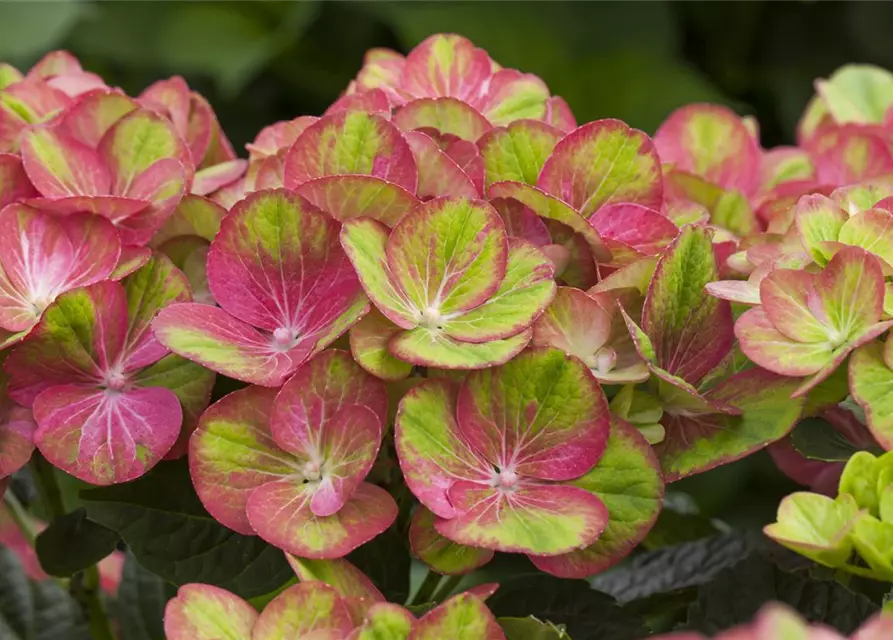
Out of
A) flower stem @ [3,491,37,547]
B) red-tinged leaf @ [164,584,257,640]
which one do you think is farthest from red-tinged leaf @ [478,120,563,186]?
flower stem @ [3,491,37,547]

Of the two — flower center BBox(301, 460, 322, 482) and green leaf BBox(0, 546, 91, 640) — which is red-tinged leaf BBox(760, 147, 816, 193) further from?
green leaf BBox(0, 546, 91, 640)

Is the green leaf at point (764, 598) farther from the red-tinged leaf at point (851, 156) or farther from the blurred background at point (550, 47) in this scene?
the blurred background at point (550, 47)

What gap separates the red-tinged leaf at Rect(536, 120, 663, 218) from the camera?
0.52 m

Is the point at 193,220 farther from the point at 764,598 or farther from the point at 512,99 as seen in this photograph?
the point at 764,598

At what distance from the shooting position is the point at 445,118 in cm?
55

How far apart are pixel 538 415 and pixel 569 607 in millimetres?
118

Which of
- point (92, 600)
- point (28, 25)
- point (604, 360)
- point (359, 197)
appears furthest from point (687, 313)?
point (28, 25)

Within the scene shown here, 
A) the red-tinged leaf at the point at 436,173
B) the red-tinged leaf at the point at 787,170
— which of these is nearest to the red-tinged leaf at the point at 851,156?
the red-tinged leaf at the point at 787,170

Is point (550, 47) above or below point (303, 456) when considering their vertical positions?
below

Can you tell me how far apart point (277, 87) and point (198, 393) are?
4.28ft

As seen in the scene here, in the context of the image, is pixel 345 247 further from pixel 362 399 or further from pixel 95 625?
pixel 95 625

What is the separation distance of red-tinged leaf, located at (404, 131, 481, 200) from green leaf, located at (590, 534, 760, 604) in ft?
0.80

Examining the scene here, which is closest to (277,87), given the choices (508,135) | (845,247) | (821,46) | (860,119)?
(821,46)

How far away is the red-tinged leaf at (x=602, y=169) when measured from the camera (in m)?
0.52
